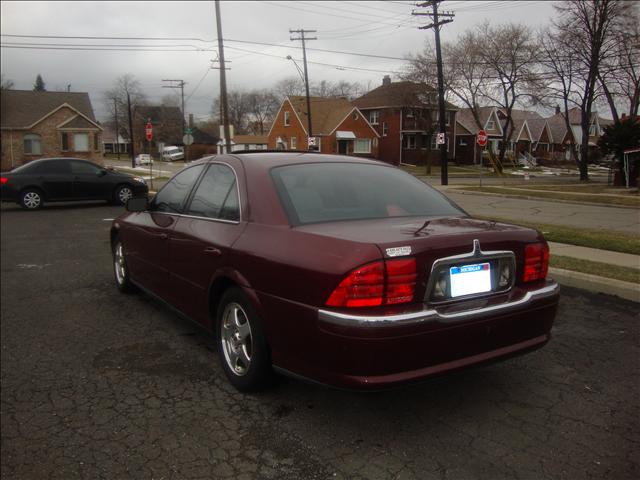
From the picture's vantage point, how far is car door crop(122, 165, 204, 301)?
4473mm

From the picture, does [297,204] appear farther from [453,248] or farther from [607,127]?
[607,127]

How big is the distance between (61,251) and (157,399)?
615 centimetres

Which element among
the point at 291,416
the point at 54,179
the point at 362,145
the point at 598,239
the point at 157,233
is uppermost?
the point at 362,145

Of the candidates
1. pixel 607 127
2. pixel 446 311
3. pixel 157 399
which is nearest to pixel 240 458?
pixel 157 399

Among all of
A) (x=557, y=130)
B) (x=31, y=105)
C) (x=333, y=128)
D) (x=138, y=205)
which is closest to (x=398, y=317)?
(x=138, y=205)

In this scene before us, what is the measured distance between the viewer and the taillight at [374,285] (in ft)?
8.72

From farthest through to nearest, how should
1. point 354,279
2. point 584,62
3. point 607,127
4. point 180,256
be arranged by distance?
1. point 584,62
2. point 607,127
3. point 180,256
4. point 354,279

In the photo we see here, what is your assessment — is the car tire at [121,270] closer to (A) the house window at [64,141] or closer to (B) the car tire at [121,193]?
(B) the car tire at [121,193]

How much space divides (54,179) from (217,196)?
13.4 metres

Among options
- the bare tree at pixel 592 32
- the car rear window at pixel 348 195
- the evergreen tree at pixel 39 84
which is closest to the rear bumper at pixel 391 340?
the car rear window at pixel 348 195

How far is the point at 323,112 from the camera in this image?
184ft

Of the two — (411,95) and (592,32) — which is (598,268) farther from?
(411,95)

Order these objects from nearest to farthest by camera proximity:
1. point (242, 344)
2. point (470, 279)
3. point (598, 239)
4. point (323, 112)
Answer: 1. point (470, 279)
2. point (242, 344)
3. point (598, 239)
4. point (323, 112)

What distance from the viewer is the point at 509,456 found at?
2.71m
